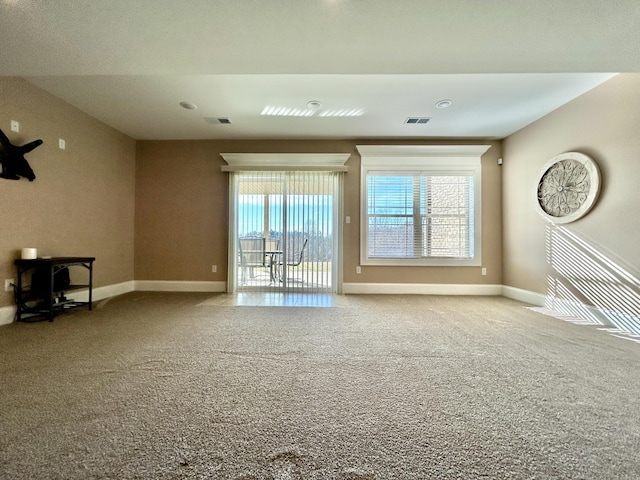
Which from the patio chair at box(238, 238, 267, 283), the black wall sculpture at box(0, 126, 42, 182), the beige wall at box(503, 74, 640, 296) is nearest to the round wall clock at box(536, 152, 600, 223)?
the beige wall at box(503, 74, 640, 296)

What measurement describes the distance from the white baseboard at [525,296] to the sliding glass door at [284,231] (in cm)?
284

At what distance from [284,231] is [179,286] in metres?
2.08

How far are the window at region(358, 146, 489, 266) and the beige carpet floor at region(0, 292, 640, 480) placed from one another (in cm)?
200

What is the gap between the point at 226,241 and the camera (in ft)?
15.5

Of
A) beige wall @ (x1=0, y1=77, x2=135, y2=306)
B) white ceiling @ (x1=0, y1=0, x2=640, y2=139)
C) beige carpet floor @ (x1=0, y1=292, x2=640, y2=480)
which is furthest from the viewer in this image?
beige wall @ (x1=0, y1=77, x2=135, y2=306)

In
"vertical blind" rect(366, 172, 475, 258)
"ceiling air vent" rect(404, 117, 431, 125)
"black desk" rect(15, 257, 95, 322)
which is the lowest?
"black desk" rect(15, 257, 95, 322)

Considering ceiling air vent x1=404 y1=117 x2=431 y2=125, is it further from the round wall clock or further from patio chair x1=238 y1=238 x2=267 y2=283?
patio chair x1=238 y1=238 x2=267 y2=283


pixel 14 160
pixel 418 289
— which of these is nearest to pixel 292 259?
pixel 418 289

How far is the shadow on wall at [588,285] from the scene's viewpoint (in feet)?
9.13

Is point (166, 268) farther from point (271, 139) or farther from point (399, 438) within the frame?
point (399, 438)

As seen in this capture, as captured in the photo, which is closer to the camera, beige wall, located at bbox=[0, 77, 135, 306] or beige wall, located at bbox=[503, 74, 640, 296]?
beige wall, located at bbox=[503, 74, 640, 296]

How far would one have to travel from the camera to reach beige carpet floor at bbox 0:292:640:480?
1.06 metres

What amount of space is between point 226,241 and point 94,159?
2.19 meters

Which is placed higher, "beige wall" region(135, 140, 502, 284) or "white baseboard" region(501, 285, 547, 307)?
"beige wall" region(135, 140, 502, 284)
